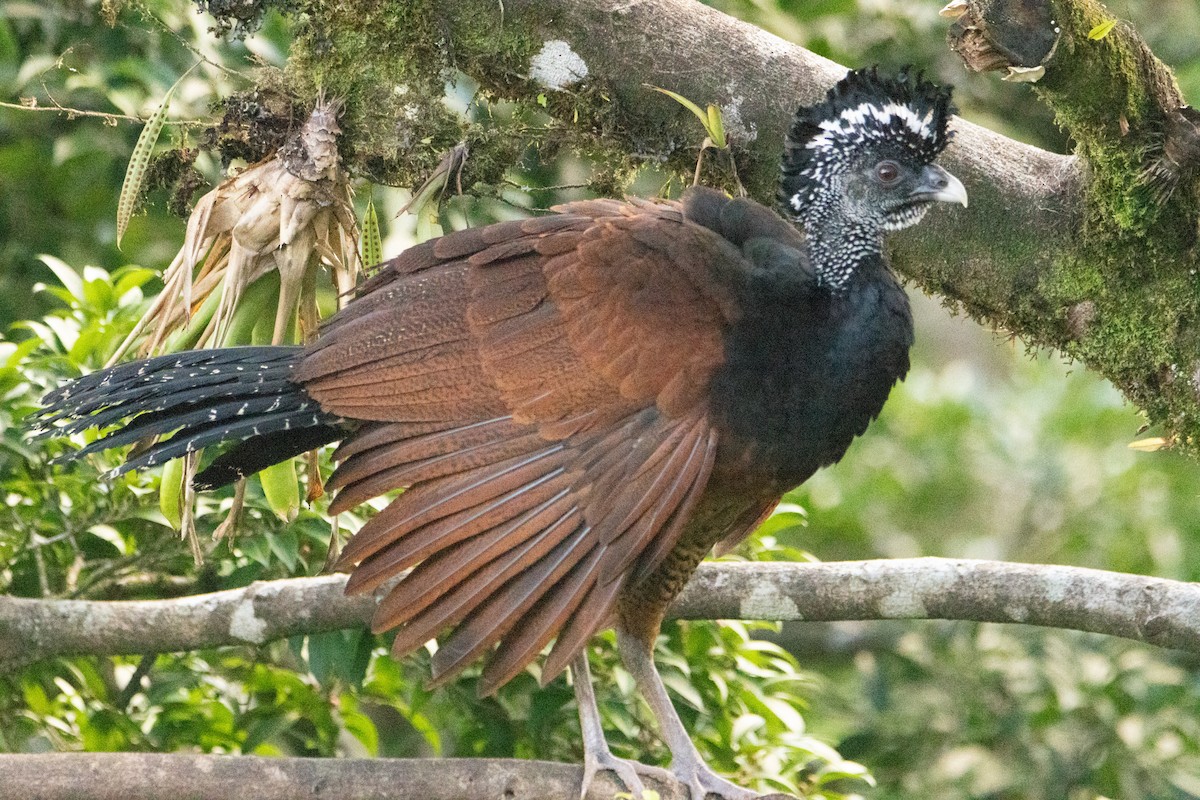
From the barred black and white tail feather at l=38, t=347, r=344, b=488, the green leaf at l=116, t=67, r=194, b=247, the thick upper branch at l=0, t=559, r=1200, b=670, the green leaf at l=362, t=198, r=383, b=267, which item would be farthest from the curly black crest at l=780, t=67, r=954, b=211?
the green leaf at l=116, t=67, r=194, b=247

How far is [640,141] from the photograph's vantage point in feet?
12.1

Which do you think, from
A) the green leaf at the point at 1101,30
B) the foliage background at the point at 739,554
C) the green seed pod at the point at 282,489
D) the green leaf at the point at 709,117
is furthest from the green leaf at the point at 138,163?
the green leaf at the point at 1101,30

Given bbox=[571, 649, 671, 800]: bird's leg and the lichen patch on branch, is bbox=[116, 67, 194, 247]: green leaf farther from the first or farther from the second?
bbox=[571, 649, 671, 800]: bird's leg

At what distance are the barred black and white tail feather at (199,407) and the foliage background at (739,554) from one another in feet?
0.96

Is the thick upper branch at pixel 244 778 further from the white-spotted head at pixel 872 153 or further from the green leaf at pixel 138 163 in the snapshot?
the white-spotted head at pixel 872 153

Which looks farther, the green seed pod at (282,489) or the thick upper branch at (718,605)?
the green seed pod at (282,489)

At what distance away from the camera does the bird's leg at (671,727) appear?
11.6 ft

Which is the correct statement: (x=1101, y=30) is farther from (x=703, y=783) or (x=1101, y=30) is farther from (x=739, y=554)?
(x=703, y=783)

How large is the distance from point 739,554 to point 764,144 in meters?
1.26

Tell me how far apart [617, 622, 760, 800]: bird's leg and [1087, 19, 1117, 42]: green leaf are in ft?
5.68

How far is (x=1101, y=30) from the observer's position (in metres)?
2.92

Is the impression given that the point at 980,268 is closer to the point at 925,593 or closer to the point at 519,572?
the point at 925,593

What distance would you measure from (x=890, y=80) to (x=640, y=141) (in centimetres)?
69

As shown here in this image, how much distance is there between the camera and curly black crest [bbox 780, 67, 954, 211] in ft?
10.8
